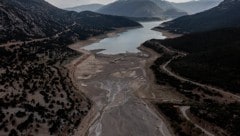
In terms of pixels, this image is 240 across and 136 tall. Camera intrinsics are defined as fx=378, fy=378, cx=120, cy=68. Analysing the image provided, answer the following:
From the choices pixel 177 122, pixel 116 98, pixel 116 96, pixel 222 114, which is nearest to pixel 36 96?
pixel 116 98

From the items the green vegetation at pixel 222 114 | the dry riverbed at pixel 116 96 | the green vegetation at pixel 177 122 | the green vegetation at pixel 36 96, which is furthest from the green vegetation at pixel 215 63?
the green vegetation at pixel 36 96

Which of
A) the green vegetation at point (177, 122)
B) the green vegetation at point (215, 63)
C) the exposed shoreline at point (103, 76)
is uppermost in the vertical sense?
the green vegetation at point (215, 63)

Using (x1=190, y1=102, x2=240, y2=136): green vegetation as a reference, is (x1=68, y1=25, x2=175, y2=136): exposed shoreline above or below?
below

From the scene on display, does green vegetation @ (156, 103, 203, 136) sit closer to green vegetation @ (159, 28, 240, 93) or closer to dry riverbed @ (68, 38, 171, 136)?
dry riverbed @ (68, 38, 171, 136)

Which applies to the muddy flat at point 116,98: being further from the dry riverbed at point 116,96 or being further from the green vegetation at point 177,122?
the green vegetation at point 177,122

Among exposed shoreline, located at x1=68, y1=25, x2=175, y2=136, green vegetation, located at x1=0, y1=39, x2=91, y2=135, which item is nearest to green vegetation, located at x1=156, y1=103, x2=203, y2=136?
exposed shoreline, located at x1=68, y1=25, x2=175, y2=136

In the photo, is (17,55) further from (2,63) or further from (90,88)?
(90,88)

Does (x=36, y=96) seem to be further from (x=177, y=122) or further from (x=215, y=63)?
(x=215, y=63)

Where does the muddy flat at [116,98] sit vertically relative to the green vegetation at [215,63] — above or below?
below

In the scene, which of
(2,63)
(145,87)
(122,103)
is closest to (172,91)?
(145,87)

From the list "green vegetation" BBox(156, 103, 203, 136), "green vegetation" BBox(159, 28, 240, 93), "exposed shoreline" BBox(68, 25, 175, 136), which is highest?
"green vegetation" BBox(159, 28, 240, 93)

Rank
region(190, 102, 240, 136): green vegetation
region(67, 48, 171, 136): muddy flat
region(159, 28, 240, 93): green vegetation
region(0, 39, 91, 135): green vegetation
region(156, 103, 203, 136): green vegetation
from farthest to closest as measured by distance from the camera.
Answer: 1. region(159, 28, 240, 93): green vegetation
2. region(67, 48, 171, 136): muddy flat
3. region(0, 39, 91, 135): green vegetation
4. region(156, 103, 203, 136): green vegetation
5. region(190, 102, 240, 136): green vegetation
